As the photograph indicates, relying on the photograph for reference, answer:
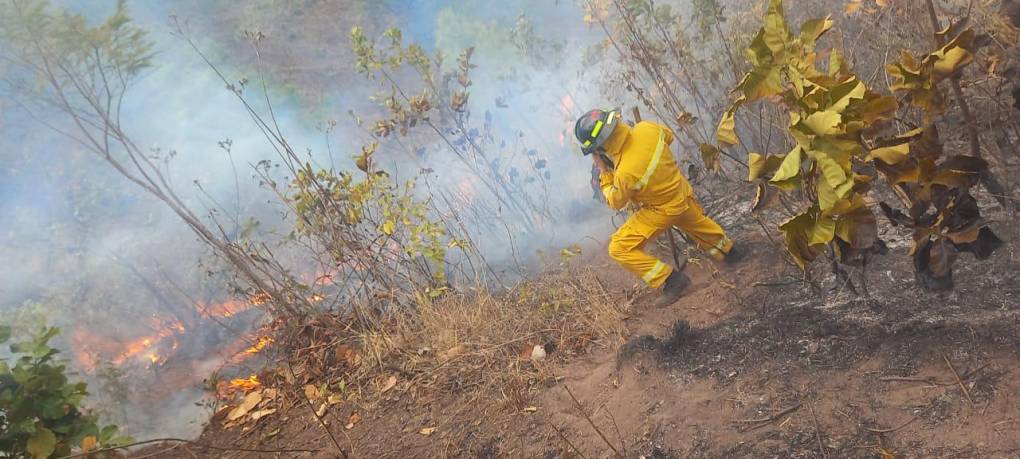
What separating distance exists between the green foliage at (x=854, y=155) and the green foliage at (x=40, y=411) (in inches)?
136

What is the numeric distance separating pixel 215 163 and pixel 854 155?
36.9 feet

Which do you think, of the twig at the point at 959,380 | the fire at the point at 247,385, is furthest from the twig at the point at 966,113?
the fire at the point at 247,385

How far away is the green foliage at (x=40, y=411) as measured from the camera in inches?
121

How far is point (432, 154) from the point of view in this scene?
9.80 meters

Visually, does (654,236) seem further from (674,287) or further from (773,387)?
(773,387)

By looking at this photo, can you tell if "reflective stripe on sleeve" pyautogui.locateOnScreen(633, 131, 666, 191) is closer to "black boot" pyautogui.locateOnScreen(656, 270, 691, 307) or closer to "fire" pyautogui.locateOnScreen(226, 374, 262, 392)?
"black boot" pyautogui.locateOnScreen(656, 270, 691, 307)

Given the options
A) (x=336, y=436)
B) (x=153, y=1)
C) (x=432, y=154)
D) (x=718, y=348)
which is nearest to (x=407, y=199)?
(x=336, y=436)

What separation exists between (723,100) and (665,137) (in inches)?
81.0

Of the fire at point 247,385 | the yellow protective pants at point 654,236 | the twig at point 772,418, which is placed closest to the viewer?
the twig at point 772,418

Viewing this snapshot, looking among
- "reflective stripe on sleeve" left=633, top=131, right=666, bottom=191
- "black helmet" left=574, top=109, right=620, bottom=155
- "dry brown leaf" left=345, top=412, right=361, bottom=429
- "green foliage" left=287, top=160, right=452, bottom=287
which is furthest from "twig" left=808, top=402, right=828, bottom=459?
"green foliage" left=287, top=160, right=452, bottom=287

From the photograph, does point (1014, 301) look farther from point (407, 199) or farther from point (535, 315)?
point (407, 199)

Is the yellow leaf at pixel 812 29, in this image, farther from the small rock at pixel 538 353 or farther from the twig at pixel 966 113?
the small rock at pixel 538 353

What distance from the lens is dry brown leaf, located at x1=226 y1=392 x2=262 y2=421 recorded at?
176 inches

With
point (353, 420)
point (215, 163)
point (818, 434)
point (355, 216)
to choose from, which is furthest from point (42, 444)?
point (215, 163)
